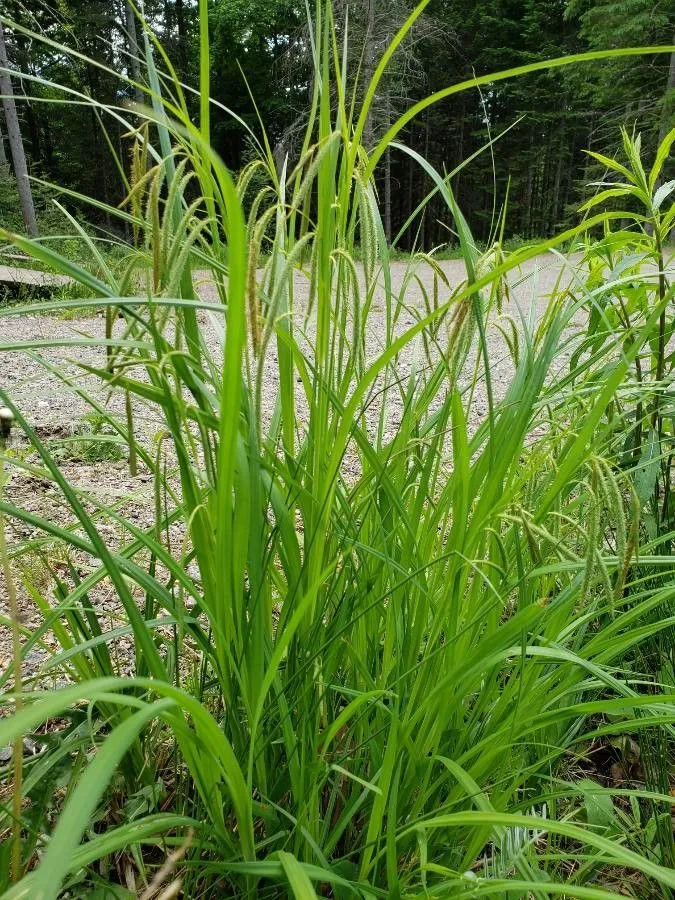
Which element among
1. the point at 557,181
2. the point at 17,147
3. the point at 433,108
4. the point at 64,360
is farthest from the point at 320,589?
the point at 433,108

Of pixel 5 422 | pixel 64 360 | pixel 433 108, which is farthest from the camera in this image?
pixel 433 108

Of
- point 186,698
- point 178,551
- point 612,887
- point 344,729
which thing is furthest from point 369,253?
point 178,551

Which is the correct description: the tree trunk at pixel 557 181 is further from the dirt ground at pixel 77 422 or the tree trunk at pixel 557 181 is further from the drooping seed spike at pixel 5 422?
the drooping seed spike at pixel 5 422

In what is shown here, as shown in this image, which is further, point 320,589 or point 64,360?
point 64,360

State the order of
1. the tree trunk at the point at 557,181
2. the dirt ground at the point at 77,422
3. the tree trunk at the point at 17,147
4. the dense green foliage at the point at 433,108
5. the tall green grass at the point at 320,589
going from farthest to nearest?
the tree trunk at the point at 557,181 < the dense green foliage at the point at 433,108 < the tree trunk at the point at 17,147 < the dirt ground at the point at 77,422 < the tall green grass at the point at 320,589

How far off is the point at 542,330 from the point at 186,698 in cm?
72

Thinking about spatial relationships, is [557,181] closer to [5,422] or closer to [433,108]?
[433,108]

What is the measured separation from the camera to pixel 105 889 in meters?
0.62

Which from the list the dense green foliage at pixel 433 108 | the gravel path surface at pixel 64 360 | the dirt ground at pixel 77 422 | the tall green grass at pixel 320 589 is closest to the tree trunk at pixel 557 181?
the dense green foliage at pixel 433 108

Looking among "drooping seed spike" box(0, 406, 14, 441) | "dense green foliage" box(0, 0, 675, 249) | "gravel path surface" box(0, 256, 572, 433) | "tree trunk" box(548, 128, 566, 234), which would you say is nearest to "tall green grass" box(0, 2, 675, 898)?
"drooping seed spike" box(0, 406, 14, 441)

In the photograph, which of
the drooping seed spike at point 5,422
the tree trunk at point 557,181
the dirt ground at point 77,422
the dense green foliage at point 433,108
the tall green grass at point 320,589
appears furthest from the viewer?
the tree trunk at point 557,181

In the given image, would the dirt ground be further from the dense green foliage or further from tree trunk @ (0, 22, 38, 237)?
the dense green foliage

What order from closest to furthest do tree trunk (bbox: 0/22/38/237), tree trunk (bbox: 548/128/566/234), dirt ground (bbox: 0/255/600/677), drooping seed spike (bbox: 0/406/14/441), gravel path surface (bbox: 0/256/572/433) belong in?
1. drooping seed spike (bbox: 0/406/14/441)
2. dirt ground (bbox: 0/255/600/677)
3. gravel path surface (bbox: 0/256/572/433)
4. tree trunk (bbox: 0/22/38/237)
5. tree trunk (bbox: 548/128/566/234)

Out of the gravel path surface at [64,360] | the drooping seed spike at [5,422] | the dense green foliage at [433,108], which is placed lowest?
the gravel path surface at [64,360]
